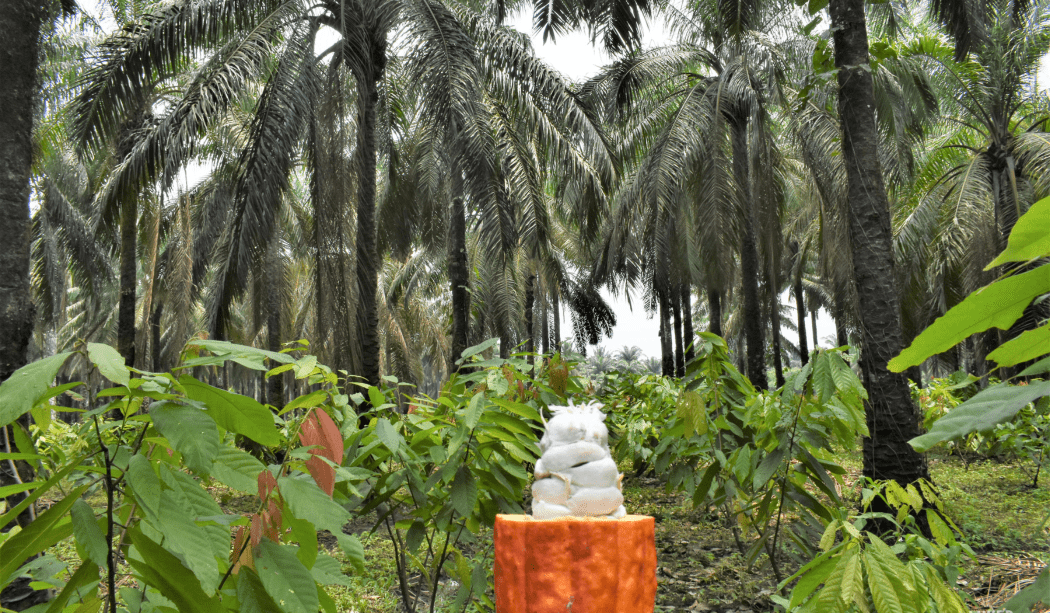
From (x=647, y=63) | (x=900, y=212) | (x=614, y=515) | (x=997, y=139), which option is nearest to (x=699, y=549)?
(x=614, y=515)

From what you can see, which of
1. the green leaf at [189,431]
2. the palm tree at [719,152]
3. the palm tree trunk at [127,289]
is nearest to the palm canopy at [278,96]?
the palm tree trunk at [127,289]

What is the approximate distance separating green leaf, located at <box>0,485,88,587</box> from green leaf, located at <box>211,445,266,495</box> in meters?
0.16

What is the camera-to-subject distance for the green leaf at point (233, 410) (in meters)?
0.87

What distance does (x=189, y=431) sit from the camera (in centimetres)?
82

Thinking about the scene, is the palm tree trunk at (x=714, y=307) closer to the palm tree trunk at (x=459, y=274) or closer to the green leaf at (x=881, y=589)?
the palm tree trunk at (x=459, y=274)

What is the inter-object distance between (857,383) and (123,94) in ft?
24.7

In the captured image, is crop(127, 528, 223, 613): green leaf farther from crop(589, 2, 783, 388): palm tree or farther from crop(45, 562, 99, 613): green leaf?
crop(589, 2, 783, 388): palm tree

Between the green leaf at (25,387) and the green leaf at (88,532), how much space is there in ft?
0.47

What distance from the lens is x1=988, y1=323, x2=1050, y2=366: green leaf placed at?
1.45ft

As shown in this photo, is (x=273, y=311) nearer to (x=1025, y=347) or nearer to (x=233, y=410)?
(x=233, y=410)

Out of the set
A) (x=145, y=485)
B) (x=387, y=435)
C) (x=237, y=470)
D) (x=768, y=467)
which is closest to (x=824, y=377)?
(x=768, y=467)

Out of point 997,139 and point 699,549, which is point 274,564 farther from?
point 997,139

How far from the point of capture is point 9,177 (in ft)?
8.25

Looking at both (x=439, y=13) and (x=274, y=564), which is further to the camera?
(x=439, y=13)
